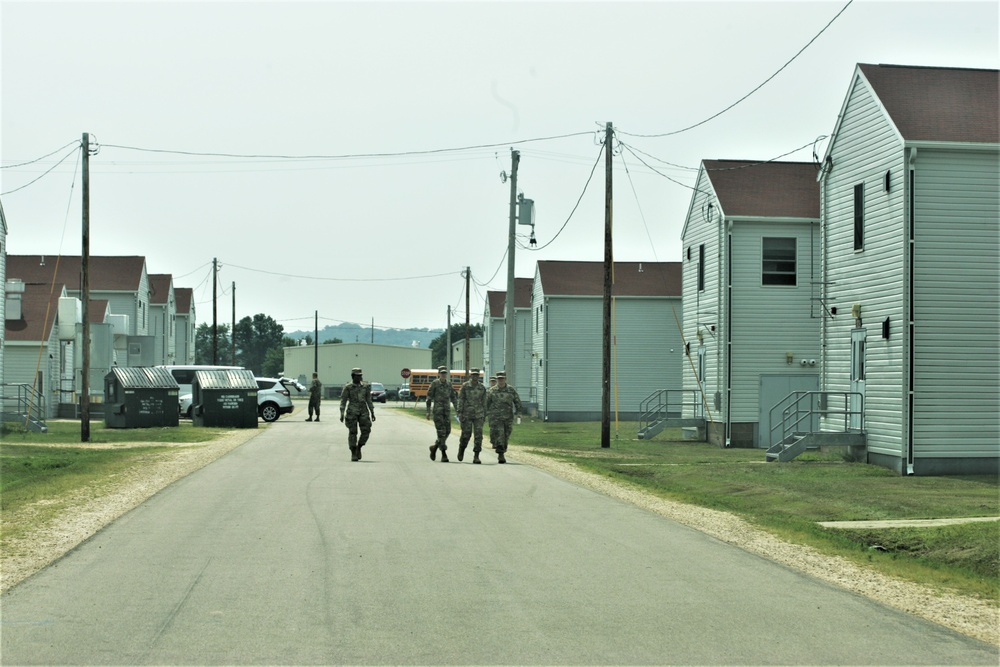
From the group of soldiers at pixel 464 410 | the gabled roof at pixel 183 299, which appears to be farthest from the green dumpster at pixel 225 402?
the gabled roof at pixel 183 299

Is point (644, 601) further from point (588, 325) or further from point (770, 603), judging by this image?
point (588, 325)

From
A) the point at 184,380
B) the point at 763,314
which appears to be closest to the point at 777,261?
the point at 763,314

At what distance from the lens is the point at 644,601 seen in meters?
8.59

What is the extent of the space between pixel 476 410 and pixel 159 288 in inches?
2063

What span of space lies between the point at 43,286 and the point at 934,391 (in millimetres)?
40333

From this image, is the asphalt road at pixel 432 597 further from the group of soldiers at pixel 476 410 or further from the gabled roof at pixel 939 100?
the gabled roof at pixel 939 100

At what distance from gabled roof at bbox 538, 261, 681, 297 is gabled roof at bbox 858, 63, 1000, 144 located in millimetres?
26608

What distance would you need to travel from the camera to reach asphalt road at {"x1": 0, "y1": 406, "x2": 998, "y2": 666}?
22.9 feet

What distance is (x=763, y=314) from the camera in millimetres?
32719

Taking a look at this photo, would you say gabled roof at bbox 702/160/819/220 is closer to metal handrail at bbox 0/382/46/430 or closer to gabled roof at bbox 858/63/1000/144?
gabled roof at bbox 858/63/1000/144

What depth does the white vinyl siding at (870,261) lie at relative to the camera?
22.6m

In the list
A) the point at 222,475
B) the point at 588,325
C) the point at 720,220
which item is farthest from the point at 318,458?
the point at 588,325

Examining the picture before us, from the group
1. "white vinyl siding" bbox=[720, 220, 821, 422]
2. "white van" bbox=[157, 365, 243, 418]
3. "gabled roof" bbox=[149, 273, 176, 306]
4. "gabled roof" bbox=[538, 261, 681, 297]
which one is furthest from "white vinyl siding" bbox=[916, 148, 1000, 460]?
"gabled roof" bbox=[149, 273, 176, 306]

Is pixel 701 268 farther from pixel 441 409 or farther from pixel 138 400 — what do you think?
pixel 138 400
